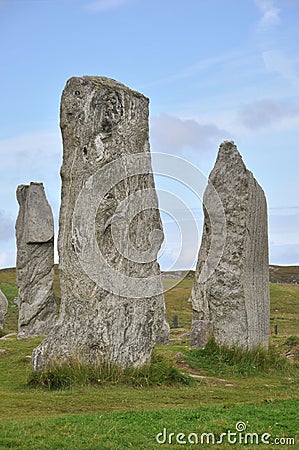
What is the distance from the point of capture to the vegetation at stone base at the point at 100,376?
11.7 metres

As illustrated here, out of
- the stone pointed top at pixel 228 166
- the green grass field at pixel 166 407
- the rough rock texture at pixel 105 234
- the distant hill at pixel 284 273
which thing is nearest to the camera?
the green grass field at pixel 166 407

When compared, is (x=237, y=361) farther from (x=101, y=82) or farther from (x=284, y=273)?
(x=284, y=273)

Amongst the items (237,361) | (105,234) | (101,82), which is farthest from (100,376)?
(101,82)

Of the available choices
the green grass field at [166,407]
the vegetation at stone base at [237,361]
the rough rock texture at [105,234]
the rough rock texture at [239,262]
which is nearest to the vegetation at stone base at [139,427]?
the green grass field at [166,407]

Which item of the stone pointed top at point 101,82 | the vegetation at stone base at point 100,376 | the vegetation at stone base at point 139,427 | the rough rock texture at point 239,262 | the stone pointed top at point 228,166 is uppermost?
the stone pointed top at point 101,82

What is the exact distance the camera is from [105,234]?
12562 mm

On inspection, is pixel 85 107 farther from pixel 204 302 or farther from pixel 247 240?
pixel 204 302

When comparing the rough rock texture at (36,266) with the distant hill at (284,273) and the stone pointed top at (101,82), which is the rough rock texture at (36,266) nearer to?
the stone pointed top at (101,82)

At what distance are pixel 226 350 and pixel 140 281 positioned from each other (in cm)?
343

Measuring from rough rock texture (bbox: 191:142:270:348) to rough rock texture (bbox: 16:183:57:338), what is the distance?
8.56m

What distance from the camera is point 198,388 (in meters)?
12.2

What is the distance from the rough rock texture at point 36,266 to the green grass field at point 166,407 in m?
7.11

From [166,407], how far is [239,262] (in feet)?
18.0

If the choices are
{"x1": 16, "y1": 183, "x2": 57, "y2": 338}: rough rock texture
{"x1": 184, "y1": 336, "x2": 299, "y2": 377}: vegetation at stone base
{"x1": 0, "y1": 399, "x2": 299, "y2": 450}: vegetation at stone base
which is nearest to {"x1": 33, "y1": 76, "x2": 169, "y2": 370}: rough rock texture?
{"x1": 184, "y1": 336, "x2": 299, "y2": 377}: vegetation at stone base
